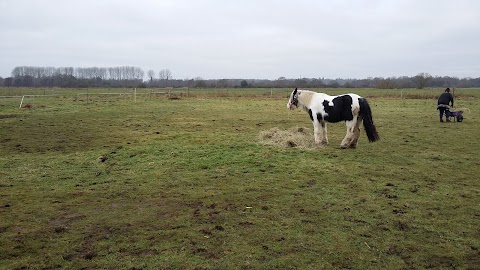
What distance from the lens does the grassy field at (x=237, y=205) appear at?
170 inches

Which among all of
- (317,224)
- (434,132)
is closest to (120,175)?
(317,224)

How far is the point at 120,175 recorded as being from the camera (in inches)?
313

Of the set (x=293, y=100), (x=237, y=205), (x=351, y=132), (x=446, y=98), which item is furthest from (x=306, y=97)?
(x=446, y=98)

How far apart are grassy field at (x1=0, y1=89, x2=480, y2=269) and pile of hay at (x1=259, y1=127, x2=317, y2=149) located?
45 centimetres

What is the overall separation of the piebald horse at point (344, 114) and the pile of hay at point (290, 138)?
0.47 meters

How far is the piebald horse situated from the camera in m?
10.5

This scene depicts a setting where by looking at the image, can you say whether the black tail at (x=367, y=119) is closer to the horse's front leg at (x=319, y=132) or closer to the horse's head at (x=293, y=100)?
the horse's front leg at (x=319, y=132)

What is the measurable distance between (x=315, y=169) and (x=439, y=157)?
3742mm

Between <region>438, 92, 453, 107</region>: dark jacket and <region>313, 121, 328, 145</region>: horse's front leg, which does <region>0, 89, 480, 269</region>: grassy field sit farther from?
<region>438, 92, 453, 107</region>: dark jacket

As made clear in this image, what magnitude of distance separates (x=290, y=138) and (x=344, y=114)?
5.64 feet

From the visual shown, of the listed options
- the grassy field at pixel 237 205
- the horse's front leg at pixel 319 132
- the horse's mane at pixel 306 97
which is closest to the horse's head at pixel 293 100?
the horse's mane at pixel 306 97

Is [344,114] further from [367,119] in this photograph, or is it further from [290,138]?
[290,138]

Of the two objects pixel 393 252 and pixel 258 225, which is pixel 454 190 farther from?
pixel 258 225

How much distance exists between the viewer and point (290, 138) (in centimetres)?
1133
